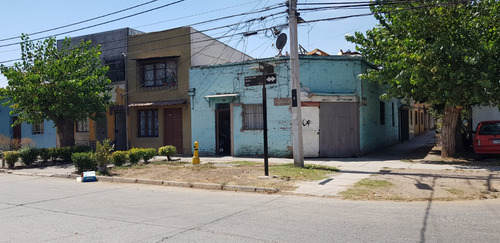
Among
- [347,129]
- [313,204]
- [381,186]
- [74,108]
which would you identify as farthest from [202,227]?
[74,108]

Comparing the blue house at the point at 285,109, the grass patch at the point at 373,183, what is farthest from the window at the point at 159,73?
the grass patch at the point at 373,183

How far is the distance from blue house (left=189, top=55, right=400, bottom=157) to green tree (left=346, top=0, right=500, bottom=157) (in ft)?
9.54

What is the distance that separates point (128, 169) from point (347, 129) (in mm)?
9473

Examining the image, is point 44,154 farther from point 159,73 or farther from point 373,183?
point 373,183

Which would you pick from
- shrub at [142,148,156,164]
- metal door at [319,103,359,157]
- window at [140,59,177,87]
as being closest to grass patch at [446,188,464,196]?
metal door at [319,103,359,157]

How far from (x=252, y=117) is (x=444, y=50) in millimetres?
8756

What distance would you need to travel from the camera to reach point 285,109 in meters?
16.6

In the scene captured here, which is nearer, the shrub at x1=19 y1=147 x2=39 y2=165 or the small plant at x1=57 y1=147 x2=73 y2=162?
the shrub at x1=19 y1=147 x2=39 y2=165

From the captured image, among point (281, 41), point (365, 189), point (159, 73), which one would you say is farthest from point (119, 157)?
point (365, 189)

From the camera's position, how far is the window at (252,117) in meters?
17.4

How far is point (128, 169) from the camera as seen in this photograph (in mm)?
13781

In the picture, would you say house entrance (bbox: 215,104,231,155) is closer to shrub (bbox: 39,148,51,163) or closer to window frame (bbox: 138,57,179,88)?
window frame (bbox: 138,57,179,88)

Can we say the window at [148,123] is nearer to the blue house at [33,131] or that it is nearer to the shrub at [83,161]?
the blue house at [33,131]

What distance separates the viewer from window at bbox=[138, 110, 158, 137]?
20.4 metres
